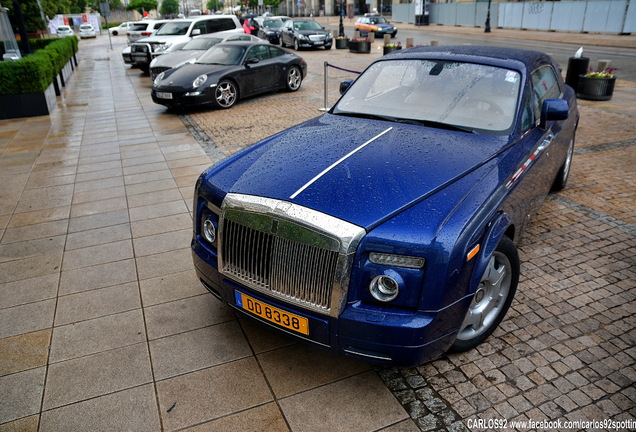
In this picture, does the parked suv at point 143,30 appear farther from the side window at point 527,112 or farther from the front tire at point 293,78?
the side window at point 527,112

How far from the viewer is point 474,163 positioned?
128 inches

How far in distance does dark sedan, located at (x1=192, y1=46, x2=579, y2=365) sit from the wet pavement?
1.34 feet

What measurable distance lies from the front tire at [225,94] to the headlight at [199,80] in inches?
13.3

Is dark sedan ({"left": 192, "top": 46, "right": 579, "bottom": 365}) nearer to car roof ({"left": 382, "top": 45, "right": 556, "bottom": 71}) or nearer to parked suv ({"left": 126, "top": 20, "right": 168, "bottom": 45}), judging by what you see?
car roof ({"left": 382, "top": 45, "right": 556, "bottom": 71})

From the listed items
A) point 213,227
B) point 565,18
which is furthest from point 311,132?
point 565,18

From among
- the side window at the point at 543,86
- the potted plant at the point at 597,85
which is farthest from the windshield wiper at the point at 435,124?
the potted plant at the point at 597,85

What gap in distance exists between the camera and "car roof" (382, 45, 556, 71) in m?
4.23

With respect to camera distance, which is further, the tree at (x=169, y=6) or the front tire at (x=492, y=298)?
the tree at (x=169, y=6)

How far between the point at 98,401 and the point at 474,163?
2.88 metres

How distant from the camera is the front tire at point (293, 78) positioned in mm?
13530

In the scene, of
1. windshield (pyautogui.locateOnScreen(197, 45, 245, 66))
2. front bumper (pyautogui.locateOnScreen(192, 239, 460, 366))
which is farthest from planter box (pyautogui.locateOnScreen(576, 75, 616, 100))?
front bumper (pyautogui.locateOnScreen(192, 239, 460, 366))

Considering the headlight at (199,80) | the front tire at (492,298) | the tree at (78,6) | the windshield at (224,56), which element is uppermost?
the tree at (78,6)

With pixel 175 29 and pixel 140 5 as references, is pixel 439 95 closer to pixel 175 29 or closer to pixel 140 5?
pixel 175 29

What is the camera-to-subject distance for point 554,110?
13.2 feet
